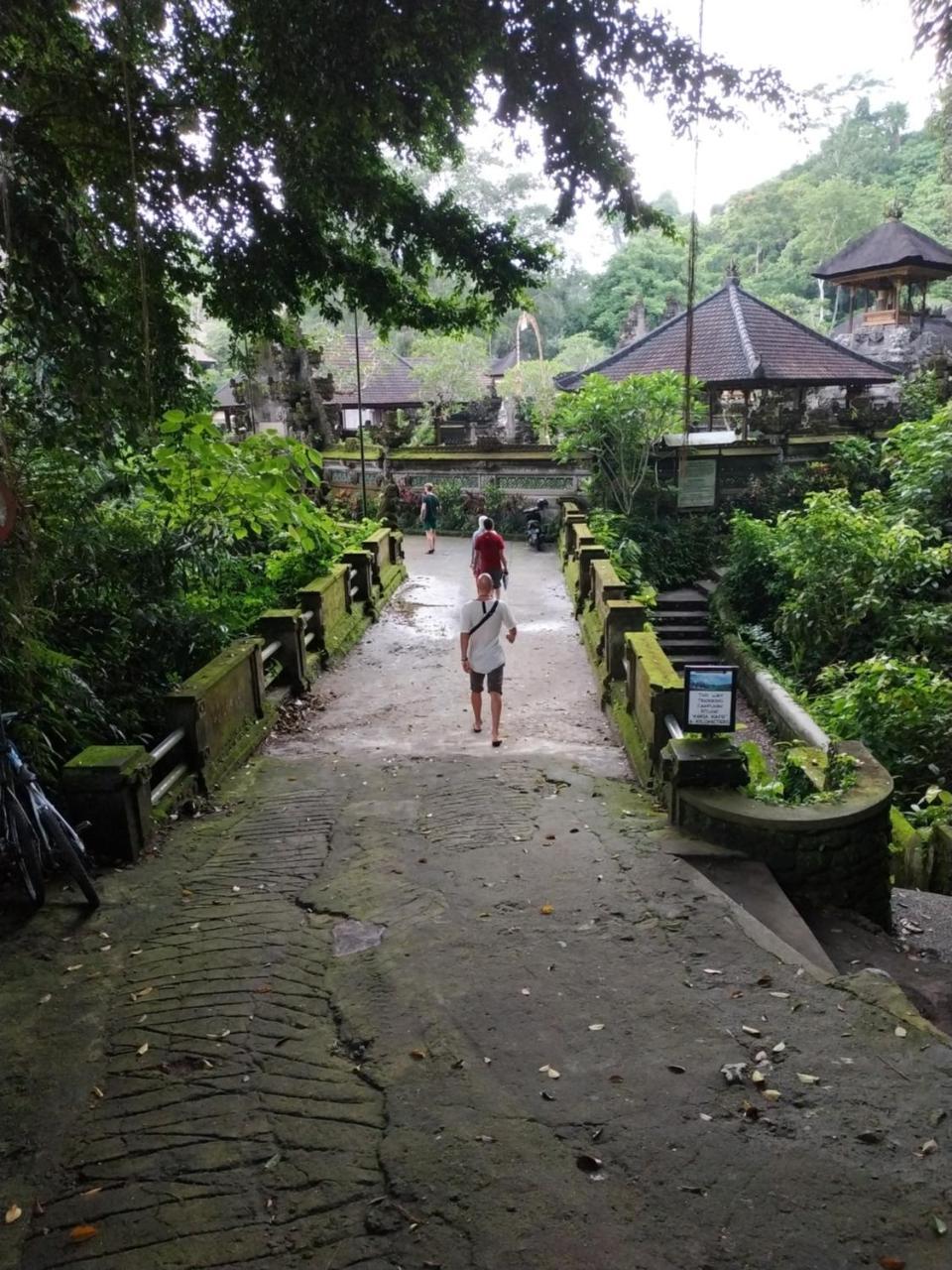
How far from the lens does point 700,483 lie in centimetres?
1936

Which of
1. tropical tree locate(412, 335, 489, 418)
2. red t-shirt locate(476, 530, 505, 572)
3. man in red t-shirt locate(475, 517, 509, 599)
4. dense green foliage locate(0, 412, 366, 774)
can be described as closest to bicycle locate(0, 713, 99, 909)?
dense green foliage locate(0, 412, 366, 774)

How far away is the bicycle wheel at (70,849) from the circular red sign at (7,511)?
1.68 meters

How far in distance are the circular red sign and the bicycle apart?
1.12 m

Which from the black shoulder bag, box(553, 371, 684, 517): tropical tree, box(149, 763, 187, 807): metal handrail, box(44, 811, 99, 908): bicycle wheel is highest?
box(553, 371, 684, 517): tropical tree

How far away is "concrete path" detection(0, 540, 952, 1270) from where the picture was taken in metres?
2.88

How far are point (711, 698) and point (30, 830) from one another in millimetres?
4189

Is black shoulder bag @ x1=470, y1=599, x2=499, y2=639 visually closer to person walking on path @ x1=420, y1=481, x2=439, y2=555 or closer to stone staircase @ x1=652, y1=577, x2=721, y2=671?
stone staircase @ x1=652, y1=577, x2=721, y2=671

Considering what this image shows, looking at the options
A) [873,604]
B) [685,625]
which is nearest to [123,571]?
[873,604]

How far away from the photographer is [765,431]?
2041 centimetres

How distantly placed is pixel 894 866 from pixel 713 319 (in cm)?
1600

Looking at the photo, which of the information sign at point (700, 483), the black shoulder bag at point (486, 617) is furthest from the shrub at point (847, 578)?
the black shoulder bag at point (486, 617)

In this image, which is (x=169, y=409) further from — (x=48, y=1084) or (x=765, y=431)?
(x=765, y=431)

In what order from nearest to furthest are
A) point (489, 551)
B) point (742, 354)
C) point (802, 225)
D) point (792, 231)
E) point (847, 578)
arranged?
point (489, 551)
point (847, 578)
point (742, 354)
point (802, 225)
point (792, 231)

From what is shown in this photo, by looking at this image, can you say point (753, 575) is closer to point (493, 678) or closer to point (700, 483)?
point (700, 483)
